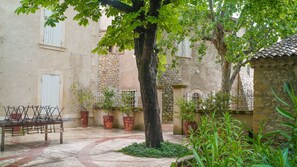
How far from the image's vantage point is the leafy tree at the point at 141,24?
635 cm

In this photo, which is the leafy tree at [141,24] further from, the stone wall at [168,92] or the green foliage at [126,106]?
the stone wall at [168,92]

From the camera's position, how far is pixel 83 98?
545 inches

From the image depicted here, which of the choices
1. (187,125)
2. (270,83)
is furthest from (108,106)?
(270,83)

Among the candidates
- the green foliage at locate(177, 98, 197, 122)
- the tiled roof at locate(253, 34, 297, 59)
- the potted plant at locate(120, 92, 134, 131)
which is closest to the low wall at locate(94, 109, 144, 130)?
the potted plant at locate(120, 92, 134, 131)

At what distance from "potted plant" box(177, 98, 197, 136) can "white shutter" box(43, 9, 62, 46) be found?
6217 millimetres

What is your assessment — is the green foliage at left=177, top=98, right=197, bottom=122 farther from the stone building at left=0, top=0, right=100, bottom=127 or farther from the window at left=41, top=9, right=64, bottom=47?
the window at left=41, top=9, right=64, bottom=47

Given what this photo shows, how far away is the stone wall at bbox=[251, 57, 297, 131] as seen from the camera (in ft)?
28.1

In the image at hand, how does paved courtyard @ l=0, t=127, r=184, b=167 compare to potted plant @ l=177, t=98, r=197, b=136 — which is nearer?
paved courtyard @ l=0, t=127, r=184, b=167

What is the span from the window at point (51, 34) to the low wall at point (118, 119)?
3809 mm

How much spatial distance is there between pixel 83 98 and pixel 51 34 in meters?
3.27

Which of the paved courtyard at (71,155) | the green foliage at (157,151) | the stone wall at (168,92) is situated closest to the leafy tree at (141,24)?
the green foliage at (157,151)

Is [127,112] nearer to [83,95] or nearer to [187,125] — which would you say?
[83,95]

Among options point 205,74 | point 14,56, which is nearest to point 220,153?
point 14,56

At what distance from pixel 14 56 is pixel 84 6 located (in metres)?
6.67
